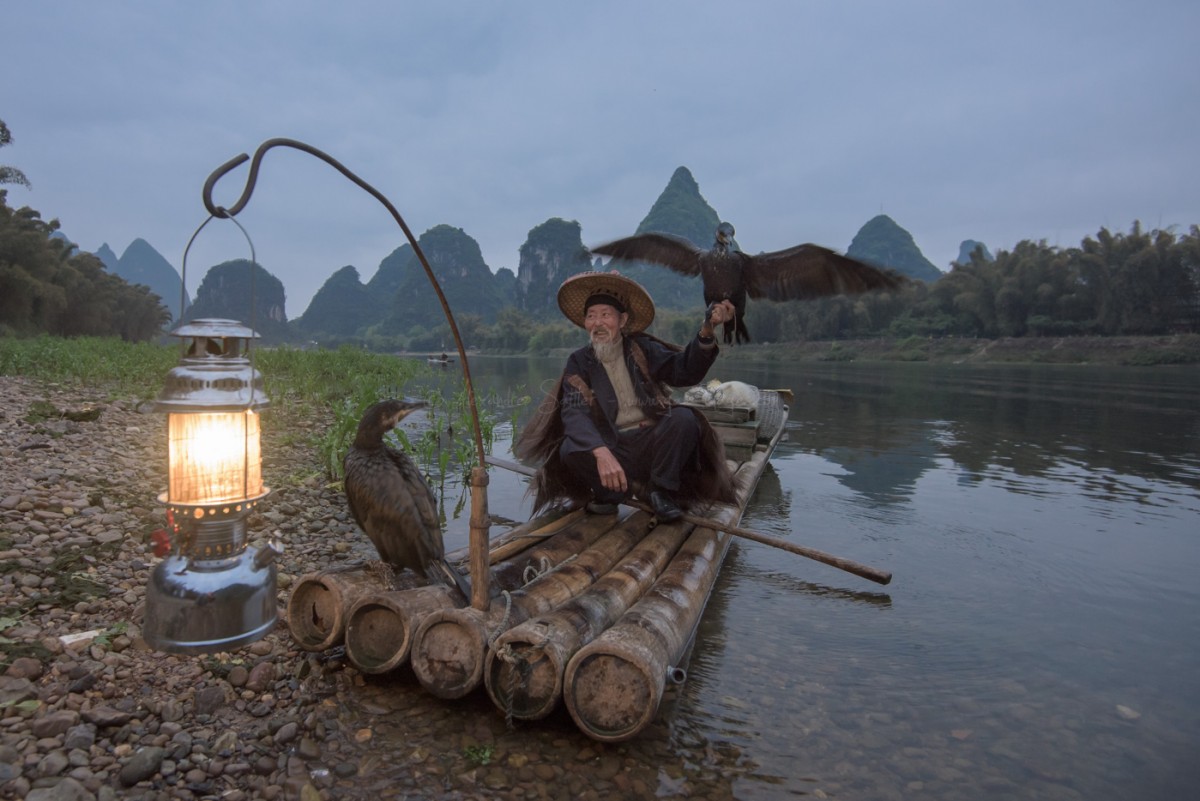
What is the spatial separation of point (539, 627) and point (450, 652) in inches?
14.0

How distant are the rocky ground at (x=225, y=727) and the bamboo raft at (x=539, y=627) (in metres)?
0.14

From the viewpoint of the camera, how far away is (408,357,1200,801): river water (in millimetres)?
2582

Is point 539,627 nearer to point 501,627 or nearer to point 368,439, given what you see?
point 501,627

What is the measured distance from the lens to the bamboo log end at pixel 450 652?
94.8 inches

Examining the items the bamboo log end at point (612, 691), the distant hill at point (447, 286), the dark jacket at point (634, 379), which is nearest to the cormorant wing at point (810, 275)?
the dark jacket at point (634, 379)

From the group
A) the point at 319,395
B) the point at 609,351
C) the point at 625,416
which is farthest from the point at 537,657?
the point at 319,395

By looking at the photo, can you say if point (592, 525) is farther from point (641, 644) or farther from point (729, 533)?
point (641, 644)

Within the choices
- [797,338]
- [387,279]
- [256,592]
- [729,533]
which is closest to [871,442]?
[729,533]

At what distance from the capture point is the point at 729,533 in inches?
158

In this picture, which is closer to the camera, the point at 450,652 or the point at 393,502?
the point at 450,652

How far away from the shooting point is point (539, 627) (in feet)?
7.82

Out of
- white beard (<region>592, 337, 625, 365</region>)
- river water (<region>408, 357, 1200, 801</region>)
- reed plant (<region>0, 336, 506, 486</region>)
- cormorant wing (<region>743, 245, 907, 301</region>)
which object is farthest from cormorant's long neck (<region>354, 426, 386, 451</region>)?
reed plant (<region>0, 336, 506, 486</region>)

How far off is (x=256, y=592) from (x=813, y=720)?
2279 millimetres

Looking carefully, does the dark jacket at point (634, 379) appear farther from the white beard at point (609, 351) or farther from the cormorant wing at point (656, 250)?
the cormorant wing at point (656, 250)
